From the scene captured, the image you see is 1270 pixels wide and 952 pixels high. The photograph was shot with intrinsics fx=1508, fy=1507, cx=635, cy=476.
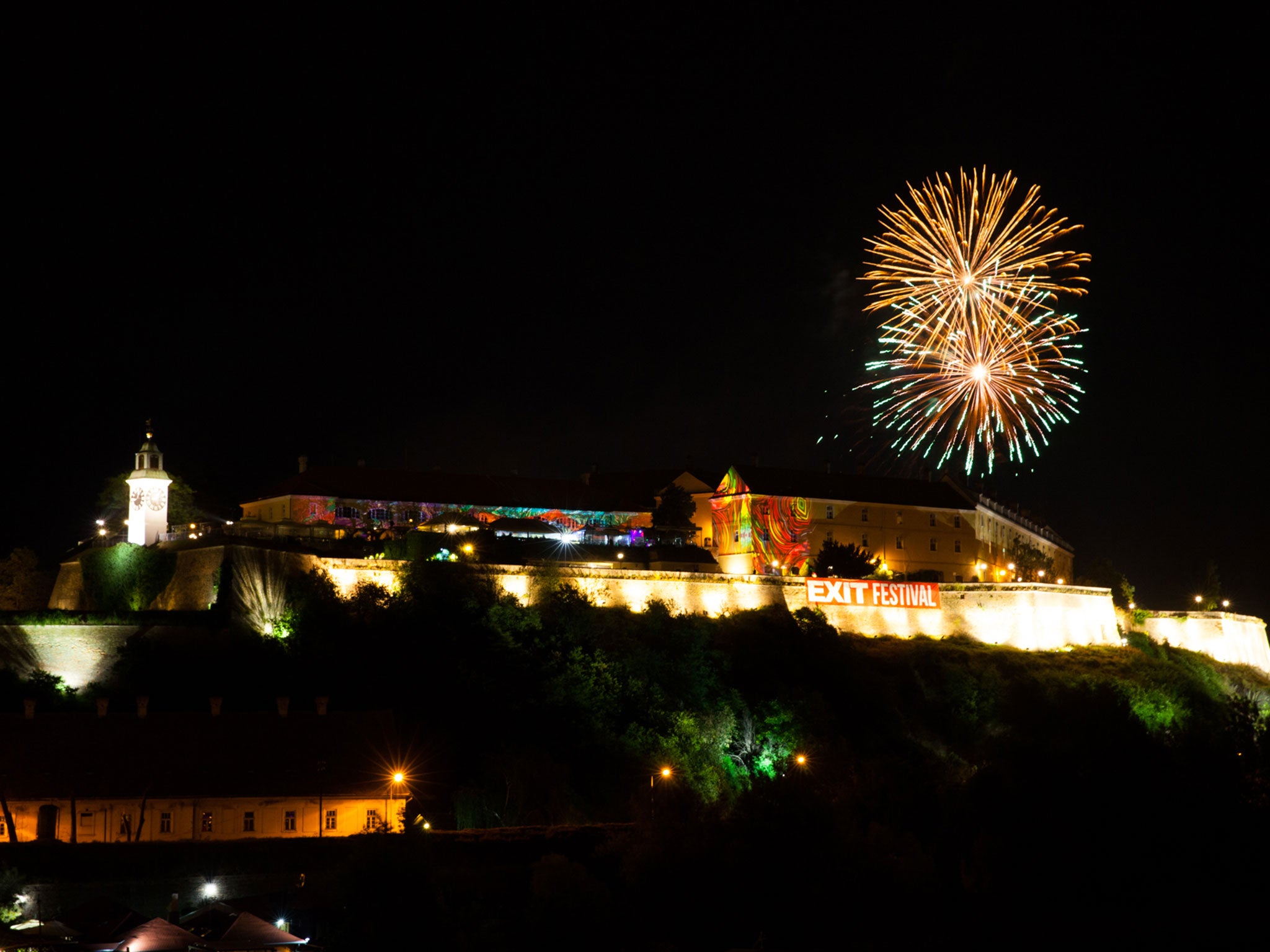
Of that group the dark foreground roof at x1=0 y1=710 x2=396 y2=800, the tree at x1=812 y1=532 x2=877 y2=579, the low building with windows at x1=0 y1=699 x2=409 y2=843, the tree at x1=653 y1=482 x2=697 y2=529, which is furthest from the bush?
the tree at x1=812 y1=532 x2=877 y2=579

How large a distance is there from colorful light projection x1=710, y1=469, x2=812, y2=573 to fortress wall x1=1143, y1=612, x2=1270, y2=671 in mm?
16872

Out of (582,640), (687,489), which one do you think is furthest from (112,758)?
(687,489)

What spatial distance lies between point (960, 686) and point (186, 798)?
30086mm

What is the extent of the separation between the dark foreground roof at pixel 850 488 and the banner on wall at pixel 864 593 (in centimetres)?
1262

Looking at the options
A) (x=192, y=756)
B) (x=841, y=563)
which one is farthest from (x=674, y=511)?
(x=192, y=756)

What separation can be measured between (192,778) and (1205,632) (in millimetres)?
52428

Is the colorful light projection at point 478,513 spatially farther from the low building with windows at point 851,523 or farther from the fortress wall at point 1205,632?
the fortress wall at point 1205,632

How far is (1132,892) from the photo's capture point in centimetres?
3372

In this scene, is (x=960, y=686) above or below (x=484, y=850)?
above

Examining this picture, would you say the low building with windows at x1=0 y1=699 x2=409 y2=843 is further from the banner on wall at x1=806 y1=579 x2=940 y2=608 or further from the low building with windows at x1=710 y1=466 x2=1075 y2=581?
the low building with windows at x1=710 y1=466 x2=1075 y2=581

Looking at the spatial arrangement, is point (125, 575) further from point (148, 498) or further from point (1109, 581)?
point (1109, 581)

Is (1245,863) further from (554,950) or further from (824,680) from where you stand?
(824,680)

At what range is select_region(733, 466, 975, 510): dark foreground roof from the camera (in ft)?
249

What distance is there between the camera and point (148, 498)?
2039 inches
